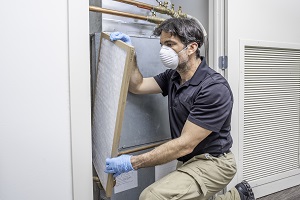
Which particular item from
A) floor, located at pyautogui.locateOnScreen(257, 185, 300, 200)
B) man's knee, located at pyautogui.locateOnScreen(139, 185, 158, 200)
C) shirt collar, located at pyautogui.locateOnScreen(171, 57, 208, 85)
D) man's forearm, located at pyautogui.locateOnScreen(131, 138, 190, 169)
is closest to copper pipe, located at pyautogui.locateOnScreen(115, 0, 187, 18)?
shirt collar, located at pyautogui.locateOnScreen(171, 57, 208, 85)

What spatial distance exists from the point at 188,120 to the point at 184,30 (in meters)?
0.46

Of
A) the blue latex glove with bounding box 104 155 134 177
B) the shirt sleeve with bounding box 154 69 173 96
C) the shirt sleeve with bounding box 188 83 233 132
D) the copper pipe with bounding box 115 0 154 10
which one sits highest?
the copper pipe with bounding box 115 0 154 10

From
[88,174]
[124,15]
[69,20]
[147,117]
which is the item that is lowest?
[88,174]

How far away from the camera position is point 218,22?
5.36 ft

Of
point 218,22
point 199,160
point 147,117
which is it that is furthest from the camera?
point 218,22

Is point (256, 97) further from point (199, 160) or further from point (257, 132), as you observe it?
point (199, 160)

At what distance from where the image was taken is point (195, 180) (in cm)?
125

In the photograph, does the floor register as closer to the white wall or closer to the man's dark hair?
the man's dark hair

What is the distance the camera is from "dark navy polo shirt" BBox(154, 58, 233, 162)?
4.08 feet

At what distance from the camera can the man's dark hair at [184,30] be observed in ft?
4.37

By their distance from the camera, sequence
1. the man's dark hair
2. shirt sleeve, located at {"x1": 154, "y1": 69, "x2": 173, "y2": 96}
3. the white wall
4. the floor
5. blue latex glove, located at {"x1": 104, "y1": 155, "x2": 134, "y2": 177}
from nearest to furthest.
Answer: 1. the white wall
2. blue latex glove, located at {"x1": 104, "y1": 155, "x2": 134, "y2": 177}
3. the man's dark hair
4. shirt sleeve, located at {"x1": 154, "y1": 69, "x2": 173, "y2": 96}
5. the floor

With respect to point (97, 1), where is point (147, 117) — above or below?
below

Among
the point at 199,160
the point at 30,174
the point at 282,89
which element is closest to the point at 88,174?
the point at 30,174

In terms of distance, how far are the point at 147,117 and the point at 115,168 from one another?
0.43m
